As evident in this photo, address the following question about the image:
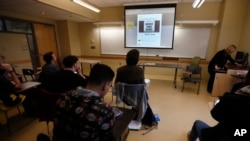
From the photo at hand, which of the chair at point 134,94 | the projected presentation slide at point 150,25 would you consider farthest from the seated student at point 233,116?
the projected presentation slide at point 150,25

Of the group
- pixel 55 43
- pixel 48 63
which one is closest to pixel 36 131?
pixel 48 63

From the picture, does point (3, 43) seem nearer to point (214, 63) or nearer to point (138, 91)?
point (138, 91)

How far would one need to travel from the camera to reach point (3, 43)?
3754 mm

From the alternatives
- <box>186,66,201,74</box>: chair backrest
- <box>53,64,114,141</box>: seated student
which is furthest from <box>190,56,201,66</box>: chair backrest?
<box>53,64,114,141</box>: seated student

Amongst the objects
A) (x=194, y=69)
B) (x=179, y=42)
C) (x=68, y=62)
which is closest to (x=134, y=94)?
(x=68, y=62)

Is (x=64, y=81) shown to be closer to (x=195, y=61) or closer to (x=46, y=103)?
(x=46, y=103)

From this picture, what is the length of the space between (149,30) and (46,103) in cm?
430

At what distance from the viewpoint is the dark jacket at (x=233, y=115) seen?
0.94m

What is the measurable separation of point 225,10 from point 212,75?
7.15 ft

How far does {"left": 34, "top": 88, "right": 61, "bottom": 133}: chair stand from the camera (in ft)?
5.71

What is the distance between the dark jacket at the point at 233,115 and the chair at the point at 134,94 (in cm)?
109

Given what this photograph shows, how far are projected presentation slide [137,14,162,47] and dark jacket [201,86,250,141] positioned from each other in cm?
423

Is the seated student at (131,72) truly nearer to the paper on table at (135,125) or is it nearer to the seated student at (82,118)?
the paper on table at (135,125)

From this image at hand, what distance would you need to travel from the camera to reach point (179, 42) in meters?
5.01
